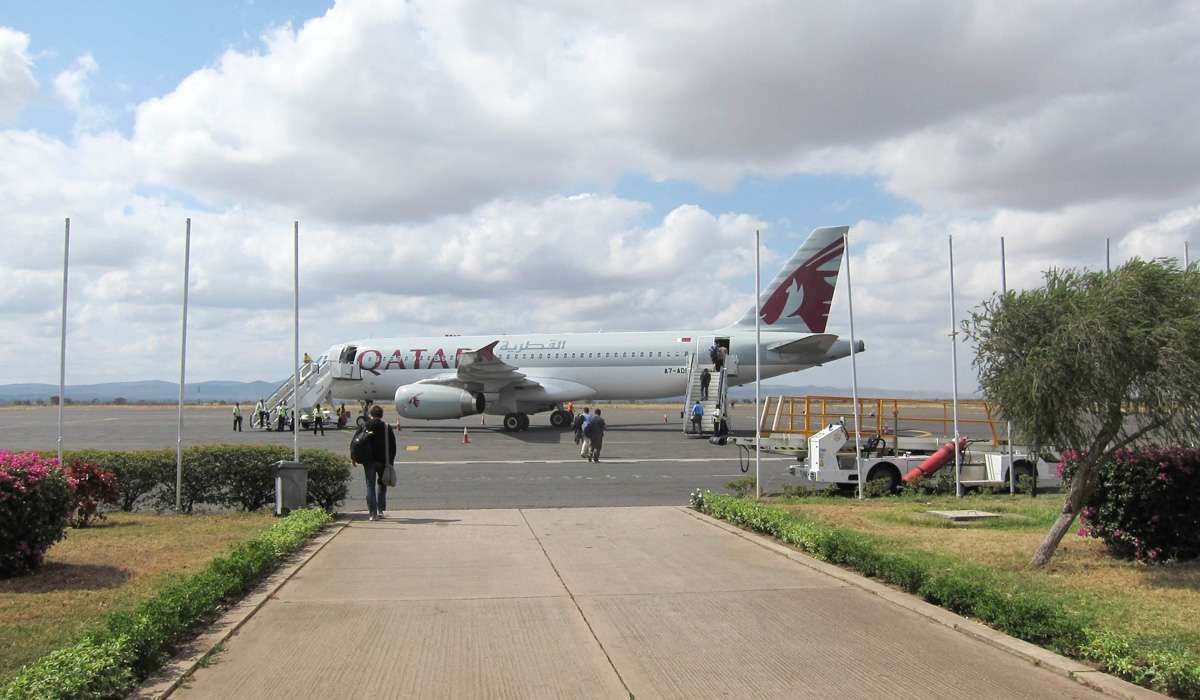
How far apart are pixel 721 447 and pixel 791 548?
56.4 feet

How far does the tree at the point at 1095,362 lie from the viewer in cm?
772

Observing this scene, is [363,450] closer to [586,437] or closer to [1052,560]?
[1052,560]

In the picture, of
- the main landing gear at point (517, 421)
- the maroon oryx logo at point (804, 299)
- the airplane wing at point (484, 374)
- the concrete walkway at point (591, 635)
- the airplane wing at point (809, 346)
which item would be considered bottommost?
the concrete walkway at point (591, 635)

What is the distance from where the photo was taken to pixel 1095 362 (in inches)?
307

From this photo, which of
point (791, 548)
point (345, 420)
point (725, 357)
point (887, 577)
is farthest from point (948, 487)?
point (345, 420)

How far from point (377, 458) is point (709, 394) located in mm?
21709

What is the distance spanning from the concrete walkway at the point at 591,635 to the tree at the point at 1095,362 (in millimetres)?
2385

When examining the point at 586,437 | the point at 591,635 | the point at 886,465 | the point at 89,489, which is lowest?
the point at 591,635

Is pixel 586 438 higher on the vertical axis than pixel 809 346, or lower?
lower

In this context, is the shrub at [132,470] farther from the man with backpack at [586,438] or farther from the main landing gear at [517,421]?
the main landing gear at [517,421]

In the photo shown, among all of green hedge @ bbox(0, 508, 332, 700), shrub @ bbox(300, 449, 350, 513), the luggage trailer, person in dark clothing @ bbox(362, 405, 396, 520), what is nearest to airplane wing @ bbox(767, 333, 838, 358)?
the luggage trailer

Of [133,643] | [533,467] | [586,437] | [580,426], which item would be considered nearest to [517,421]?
[580,426]

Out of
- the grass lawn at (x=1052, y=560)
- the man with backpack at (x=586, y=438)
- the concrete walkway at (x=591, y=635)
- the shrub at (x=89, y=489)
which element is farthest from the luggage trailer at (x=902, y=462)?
the shrub at (x=89, y=489)

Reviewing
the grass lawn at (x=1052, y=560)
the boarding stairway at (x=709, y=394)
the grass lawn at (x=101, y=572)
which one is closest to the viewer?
the grass lawn at (x=101, y=572)
